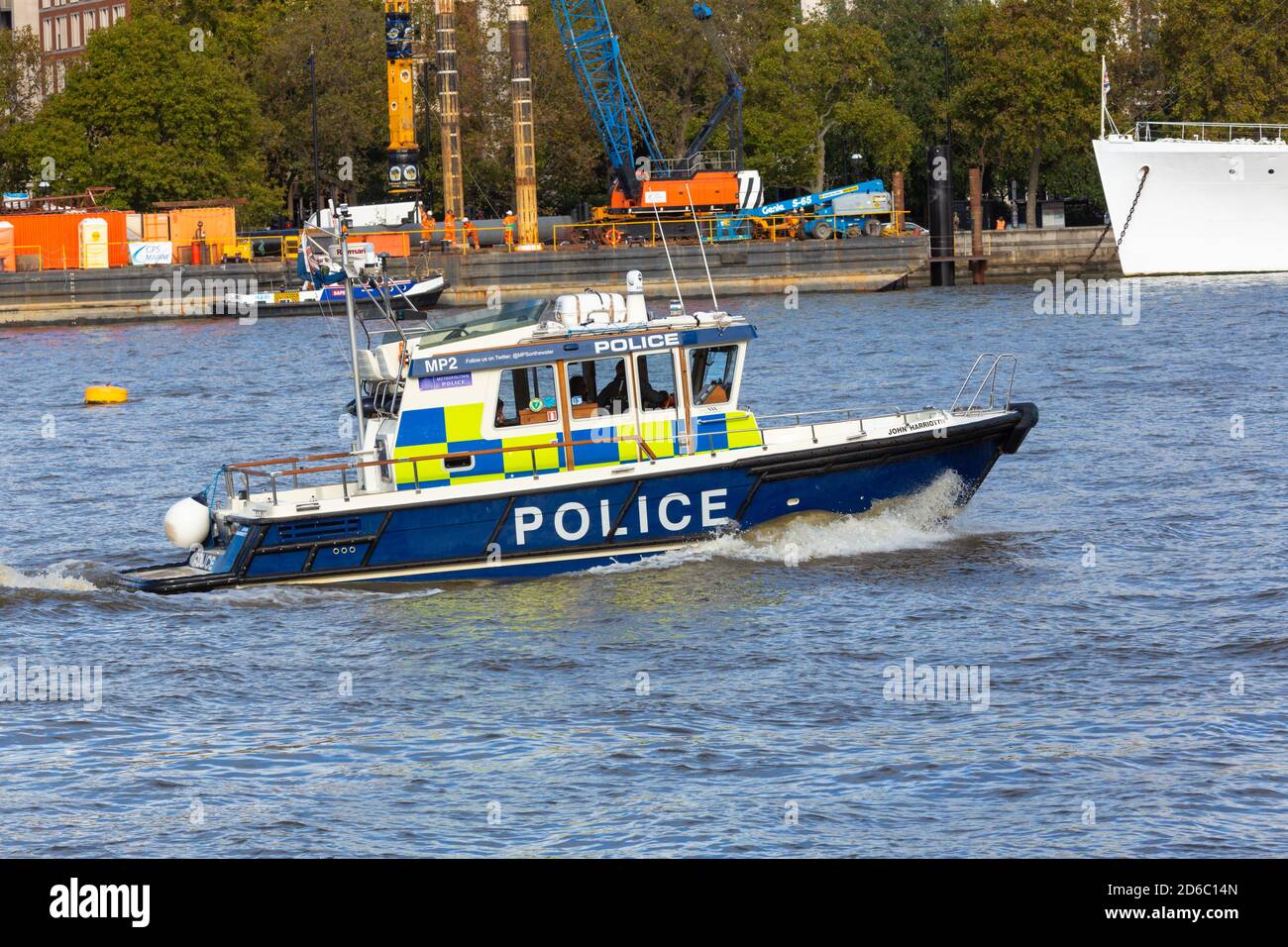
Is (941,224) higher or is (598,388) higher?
(941,224)

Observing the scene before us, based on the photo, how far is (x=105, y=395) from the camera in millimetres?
45469

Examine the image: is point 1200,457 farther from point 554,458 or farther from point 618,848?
point 618,848

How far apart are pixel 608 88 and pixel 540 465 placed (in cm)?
7035

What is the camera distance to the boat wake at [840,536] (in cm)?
2138

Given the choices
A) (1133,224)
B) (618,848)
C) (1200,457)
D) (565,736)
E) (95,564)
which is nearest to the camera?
(618,848)

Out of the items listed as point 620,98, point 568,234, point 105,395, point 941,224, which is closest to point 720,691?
point 105,395

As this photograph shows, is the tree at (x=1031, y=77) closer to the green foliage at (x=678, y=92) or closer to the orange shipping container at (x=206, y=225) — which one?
the green foliage at (x=678, y=92)

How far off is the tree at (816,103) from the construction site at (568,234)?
232 centimetres

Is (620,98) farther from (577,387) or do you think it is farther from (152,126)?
(577,387)

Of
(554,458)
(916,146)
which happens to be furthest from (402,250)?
(554,458)

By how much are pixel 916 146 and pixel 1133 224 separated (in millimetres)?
20471

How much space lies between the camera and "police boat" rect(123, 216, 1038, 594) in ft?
67.3
